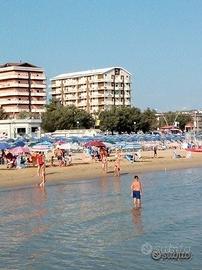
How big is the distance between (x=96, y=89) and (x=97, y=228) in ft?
381

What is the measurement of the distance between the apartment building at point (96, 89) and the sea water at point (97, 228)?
104m

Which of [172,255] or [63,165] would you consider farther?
[63,165]

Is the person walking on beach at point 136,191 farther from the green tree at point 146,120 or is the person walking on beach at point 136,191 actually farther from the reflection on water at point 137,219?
the green tree at point 146,120

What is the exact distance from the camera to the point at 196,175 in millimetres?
36656

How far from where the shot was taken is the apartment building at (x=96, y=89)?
13162 centimetres

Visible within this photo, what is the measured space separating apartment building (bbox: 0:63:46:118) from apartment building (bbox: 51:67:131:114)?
1071 cm

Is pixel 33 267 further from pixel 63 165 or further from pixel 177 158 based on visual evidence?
pixel 177 158

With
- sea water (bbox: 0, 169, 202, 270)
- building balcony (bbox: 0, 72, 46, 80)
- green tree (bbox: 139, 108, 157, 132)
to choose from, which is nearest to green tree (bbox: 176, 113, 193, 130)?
green tree (bbox: 139, 108, 157, 132)

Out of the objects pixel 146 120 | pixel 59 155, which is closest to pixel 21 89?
pixel 146 120

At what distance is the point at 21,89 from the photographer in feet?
393

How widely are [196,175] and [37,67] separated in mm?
90469

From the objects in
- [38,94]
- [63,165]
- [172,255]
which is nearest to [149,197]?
[172,255]

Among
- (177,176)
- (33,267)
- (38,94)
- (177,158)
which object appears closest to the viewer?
(33,267)

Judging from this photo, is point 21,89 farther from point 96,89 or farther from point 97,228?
point 97,228
